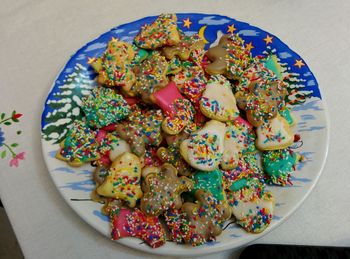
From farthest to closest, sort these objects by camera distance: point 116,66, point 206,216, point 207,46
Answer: point 207,46 → point 116,66 → point 206,216

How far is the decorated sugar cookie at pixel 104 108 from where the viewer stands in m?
0.75

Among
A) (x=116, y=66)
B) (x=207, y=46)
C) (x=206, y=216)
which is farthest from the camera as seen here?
(x=207, y=46)

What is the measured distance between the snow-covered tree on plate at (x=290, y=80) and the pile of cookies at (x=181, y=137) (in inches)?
0.9

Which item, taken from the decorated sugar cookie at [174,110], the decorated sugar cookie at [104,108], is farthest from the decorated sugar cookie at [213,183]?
the decorated sugar cookie at [104,108]

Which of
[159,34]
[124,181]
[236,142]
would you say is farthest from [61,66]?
[236,142]

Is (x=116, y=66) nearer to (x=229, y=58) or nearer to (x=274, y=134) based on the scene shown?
(x=229, y=58)

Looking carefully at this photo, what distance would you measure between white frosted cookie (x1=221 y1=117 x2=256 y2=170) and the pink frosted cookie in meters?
0.19

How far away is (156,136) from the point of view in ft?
2.47

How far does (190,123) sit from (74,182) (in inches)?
10.8

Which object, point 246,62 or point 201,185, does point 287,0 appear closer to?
point 246,62

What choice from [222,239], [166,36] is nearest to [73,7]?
[166,36]

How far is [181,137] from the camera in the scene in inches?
29.2

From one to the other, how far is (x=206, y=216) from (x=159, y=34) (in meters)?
0.42

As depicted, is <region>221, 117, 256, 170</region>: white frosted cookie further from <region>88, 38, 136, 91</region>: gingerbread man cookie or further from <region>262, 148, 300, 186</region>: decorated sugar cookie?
<region>88, 38, 136, 91</region>: gingerbread man cookie
